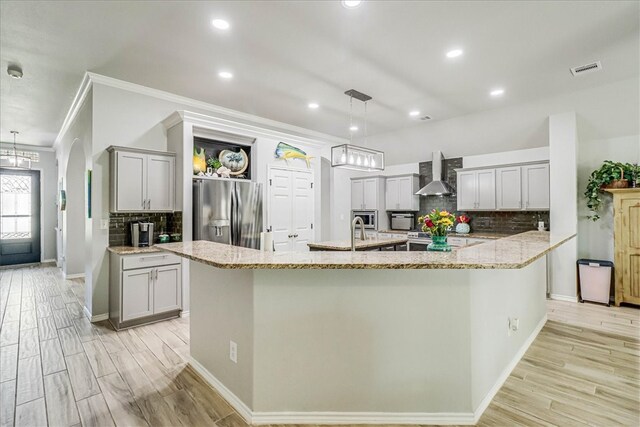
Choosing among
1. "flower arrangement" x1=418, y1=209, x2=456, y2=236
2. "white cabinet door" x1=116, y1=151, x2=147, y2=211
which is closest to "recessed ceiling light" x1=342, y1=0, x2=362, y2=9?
"flower arrangement" x1=418, y1=209, x2=456, y2=236

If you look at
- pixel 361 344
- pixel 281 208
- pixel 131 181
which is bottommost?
pixel 361 344

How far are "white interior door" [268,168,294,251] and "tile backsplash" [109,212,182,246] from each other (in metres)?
1.40

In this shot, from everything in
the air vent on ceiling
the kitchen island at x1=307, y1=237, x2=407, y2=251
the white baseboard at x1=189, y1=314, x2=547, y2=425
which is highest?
the air vent on ceiling

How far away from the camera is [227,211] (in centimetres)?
429

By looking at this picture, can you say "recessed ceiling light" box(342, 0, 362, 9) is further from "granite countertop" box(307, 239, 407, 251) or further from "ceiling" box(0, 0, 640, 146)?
"granite countertop" box(307, 239, 407, 251)

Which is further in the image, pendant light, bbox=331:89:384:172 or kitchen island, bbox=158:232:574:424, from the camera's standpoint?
pendant light, bbox=331:89:384:172

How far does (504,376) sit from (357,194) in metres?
5.21

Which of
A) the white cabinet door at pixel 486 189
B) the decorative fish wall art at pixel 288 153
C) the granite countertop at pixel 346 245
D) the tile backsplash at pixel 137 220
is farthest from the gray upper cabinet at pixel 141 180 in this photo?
the white cabinet door at pixel 486 189

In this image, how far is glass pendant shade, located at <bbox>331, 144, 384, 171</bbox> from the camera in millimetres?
3926

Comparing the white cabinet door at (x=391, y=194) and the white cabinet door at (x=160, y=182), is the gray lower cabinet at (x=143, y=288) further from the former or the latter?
the white cabinet door at (x=391, y=194)

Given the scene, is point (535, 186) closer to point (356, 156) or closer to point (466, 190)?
point (466, 190)

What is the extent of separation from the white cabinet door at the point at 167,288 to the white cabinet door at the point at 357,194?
439cm

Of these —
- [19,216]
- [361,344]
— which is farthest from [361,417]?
[19,216]

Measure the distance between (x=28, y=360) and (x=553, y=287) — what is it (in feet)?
21.5
